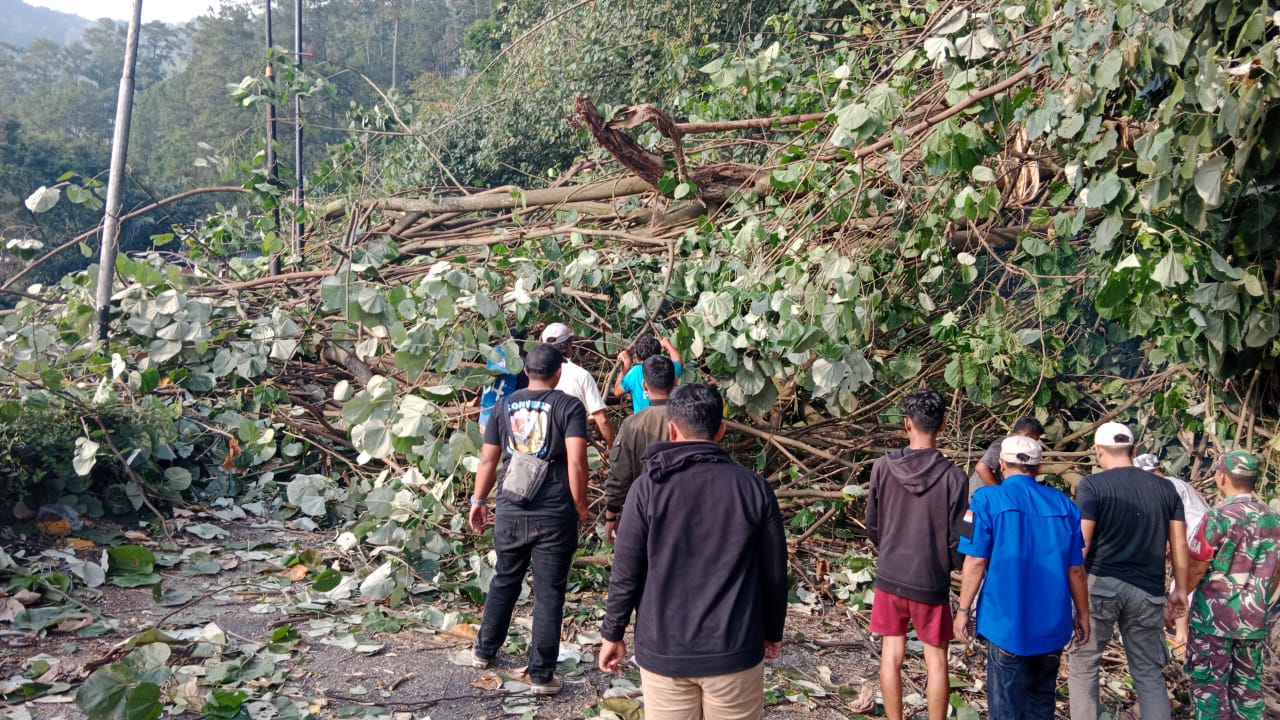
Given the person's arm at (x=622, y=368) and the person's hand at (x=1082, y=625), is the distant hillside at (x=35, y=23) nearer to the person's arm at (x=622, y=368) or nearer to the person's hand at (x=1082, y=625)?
the person's arm at (x=622, y=368)

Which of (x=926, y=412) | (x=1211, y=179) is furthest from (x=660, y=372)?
(x=1211, y=179)

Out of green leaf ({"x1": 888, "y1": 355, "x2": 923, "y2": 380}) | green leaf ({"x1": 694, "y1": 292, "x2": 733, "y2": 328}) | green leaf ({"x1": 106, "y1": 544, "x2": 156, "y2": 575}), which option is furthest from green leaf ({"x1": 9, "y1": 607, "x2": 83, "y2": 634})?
green leaf ({"x1": 888, "y1": 355, "x2": 923, "y2": 380})

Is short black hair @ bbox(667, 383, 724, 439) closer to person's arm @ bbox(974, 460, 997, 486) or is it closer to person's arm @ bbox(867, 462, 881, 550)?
person's arm @ bbox(867, 462, 881, 550)

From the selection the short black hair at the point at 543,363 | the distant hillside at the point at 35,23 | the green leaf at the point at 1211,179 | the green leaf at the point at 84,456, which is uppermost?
the distant hillside at the point at 35,23

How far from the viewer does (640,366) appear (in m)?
4.69

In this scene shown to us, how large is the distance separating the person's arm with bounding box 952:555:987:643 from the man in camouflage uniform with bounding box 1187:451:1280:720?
1061mm

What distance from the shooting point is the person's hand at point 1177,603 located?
12.4ft

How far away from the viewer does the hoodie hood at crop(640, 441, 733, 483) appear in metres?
2.60

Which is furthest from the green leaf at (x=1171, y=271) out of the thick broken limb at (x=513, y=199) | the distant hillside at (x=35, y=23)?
the distant hillside at (x=35, y=23)

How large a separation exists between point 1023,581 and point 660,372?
1.69 m

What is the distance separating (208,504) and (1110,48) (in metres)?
5.65

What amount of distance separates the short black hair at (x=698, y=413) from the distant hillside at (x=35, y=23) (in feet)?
498

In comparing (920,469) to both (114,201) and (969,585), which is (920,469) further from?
(114,201)

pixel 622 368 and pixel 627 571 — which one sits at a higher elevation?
pixel 622 368
